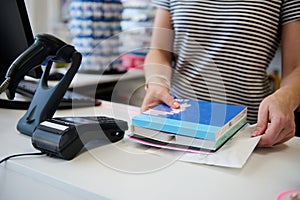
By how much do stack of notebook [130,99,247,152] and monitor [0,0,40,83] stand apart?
13.2 inches

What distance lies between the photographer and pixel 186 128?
0.69 meters

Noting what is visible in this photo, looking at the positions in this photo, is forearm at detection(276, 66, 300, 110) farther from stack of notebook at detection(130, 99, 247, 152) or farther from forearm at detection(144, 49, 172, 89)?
forearm at detection(144, 49, 172, 89)

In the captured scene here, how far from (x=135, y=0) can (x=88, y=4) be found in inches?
22.8

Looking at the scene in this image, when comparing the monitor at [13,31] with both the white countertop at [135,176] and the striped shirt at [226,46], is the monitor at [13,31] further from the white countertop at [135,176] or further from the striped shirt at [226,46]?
the striped shirt at [226,46]

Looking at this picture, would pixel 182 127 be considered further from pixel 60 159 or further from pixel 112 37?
pixel 112 37

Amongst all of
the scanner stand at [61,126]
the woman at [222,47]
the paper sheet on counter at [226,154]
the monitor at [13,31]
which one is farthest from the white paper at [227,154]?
the monitor at [13,31]

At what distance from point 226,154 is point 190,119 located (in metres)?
0.10

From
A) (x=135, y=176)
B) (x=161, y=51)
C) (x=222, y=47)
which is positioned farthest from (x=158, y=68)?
(x=135, y=176)

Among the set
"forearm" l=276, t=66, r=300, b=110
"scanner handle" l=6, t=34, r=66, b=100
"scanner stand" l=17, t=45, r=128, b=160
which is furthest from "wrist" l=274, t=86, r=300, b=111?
"scanner handle" l=6, t=34, r=66, b=100

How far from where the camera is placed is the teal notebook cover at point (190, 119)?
0.68 metres

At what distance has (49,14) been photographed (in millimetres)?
2178

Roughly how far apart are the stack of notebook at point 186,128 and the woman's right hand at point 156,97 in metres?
0.04

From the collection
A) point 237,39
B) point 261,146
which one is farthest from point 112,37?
point 261,146

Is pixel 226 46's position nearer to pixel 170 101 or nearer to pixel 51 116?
pixel 170 101
